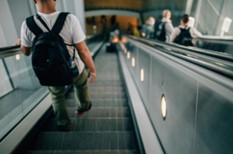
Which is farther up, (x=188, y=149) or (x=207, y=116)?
(x=207, y=116)

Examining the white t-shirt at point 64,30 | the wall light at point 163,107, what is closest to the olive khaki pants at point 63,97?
the white t-shirt at point 64,30

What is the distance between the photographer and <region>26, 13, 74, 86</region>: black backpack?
182cm

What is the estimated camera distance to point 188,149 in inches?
51.1

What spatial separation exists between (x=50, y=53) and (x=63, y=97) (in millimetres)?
739

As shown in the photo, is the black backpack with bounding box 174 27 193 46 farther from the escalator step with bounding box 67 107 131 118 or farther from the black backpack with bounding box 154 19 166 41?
the escalator step with bounding box 67 107 131 118

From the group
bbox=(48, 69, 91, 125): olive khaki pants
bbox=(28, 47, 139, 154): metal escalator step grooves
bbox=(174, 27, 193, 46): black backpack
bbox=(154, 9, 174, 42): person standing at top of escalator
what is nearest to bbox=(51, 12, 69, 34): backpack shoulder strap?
bbox=(48, 69, 91, 125): olive khaki pants

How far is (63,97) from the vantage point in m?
2.40

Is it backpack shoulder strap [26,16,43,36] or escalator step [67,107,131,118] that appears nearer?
backpack shoulder strap [26,16,43,36]

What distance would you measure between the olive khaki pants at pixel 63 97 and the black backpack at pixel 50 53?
35cm

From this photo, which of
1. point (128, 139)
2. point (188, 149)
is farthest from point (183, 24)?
point (188, 149)

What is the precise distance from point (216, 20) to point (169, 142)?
251 inches

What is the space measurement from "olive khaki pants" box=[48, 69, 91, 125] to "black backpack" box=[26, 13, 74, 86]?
1.14ft

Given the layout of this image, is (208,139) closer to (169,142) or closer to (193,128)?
(193,128)

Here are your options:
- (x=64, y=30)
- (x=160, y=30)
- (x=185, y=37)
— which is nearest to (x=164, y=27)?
(x=160, y=30)
